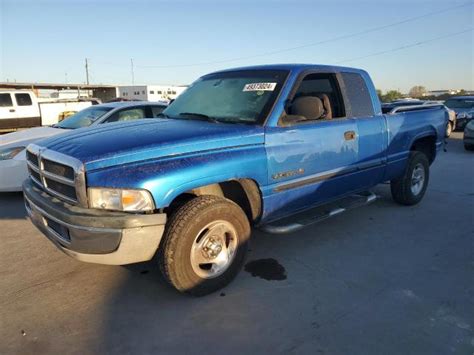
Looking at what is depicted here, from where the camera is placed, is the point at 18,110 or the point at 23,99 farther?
the point at 23,99

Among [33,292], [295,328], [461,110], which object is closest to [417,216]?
[295,328]

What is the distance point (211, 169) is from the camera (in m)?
3.16

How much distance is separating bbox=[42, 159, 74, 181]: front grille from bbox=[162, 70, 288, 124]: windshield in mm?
1429

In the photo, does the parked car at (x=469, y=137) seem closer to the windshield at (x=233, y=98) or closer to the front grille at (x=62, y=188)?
the windshield at (x=233, y=98)

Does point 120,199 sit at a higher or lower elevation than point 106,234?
higher

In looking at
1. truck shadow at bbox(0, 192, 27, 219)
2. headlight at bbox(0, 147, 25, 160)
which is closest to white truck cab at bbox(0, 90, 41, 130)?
truck shadow at bbox(0, 192, 27, 219)

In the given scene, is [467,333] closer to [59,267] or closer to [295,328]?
[295,328]

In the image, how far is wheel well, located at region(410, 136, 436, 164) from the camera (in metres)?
6.05

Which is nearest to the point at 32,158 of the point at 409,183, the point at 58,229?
the point at 58,229

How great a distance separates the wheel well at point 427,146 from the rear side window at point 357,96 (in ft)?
5.20

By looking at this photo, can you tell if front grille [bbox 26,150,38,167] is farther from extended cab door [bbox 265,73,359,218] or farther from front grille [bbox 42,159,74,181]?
extended cab door [bbox 265,73,359,218]

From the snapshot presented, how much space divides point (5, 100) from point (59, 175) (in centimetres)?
1414

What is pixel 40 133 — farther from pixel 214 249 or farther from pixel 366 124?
pixel 366 124

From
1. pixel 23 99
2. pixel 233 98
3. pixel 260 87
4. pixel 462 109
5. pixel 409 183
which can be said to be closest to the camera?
pixel 260 87
